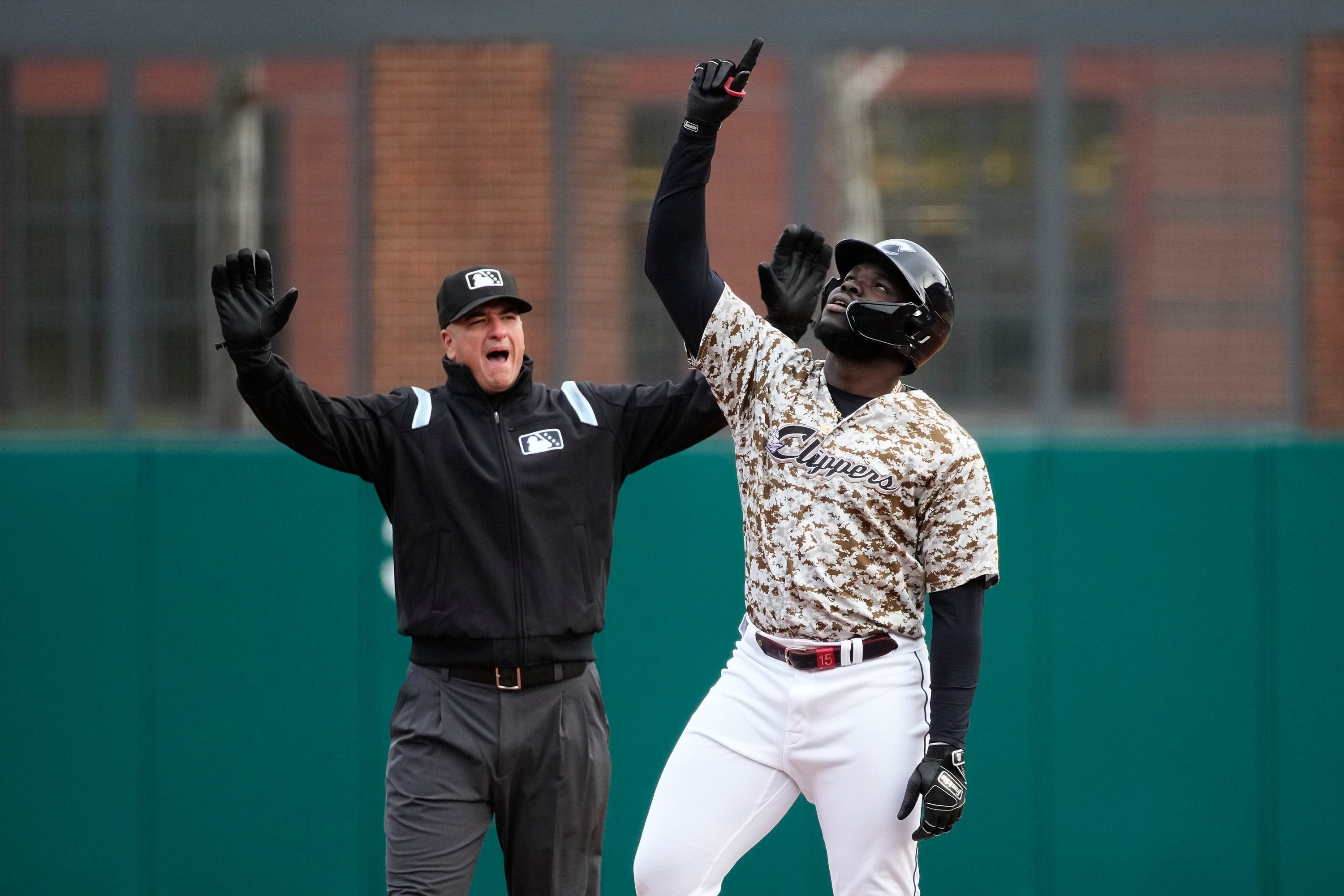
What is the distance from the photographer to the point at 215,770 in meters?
4.93

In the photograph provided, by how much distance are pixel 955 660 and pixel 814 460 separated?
545mm

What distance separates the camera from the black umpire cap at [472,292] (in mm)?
3539

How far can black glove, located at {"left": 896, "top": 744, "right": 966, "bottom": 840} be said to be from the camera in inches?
119

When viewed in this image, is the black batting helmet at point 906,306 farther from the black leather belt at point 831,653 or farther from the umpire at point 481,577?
the umpire at point 481,577

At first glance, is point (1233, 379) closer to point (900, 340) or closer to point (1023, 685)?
point (1023, 685)

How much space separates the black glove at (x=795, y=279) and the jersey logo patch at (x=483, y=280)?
67cm

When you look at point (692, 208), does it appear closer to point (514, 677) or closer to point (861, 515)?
point (861, 515)

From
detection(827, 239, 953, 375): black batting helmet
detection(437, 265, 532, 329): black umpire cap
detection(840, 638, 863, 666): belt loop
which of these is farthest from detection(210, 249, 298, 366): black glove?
detection(840, 638, 863, 666): belt loop

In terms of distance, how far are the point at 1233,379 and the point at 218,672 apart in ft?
24.1

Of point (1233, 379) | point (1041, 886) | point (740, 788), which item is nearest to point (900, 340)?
point (740, 788)

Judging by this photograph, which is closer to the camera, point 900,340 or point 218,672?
point 900,340

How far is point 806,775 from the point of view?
3236 millimetres

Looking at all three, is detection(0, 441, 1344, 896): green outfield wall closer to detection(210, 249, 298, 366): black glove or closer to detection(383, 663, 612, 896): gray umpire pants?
detection(383, 663, 612, 896): gray umpire pants

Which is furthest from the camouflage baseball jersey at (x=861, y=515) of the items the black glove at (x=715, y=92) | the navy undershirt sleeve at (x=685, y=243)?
the black glove at (x=715, y=92)
